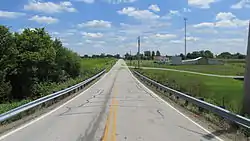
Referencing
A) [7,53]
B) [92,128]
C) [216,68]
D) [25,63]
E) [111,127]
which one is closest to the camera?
[92,128]

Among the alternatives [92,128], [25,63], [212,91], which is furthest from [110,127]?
[25,63]

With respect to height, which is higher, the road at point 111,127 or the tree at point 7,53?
the tree at point 7,53

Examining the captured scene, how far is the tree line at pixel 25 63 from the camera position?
1784 inches

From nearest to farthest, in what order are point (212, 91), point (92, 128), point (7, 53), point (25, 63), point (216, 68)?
point (92, 128), point (212, 91), point (7, 53), point (25, 63), point (216, 68)

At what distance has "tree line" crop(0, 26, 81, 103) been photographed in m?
45.3

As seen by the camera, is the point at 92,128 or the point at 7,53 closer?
the point at 92,128

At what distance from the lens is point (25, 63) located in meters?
50.8

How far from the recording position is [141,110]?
1741cm

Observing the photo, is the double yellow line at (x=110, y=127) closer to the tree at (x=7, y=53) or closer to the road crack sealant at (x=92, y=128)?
the road crack sealant at (x=92, y=128)

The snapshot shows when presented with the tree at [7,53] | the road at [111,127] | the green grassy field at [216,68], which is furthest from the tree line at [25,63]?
the green grassy field at [216,68]

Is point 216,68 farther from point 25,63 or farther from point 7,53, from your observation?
point 7,53

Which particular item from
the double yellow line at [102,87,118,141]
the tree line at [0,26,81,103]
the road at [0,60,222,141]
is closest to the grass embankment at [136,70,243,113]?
the road at [0,60,222,141]

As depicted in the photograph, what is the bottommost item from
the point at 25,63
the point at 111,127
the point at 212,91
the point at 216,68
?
the point at 216,68

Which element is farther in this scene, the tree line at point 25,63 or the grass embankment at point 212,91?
the tree line at point 25,63
